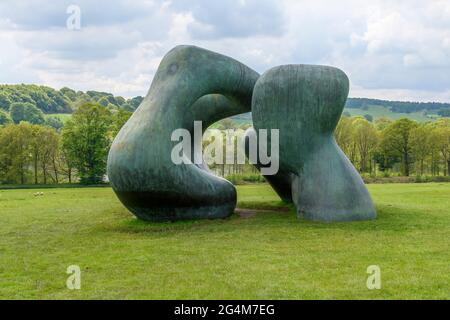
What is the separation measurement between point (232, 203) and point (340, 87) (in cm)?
509

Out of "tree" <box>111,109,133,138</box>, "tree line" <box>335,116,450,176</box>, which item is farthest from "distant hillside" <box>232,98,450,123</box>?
"tree" <box>111,109,133,138</box>

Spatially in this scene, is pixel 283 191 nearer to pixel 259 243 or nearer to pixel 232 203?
pixel 232 203

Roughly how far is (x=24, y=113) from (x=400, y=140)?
51.2 metres

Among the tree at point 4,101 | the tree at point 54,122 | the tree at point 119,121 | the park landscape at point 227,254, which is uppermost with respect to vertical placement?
the tree at point 4,101

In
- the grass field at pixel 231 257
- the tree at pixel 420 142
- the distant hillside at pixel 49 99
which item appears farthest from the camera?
the distant hillside at pixel 49 99

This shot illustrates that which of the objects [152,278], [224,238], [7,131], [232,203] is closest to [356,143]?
[7,131]

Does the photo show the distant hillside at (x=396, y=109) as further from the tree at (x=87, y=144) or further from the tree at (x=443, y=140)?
the tree at (x=87, y=144)

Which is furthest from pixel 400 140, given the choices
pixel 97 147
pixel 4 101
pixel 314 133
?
pixel 4 101

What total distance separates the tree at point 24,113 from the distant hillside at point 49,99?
4.43 meters

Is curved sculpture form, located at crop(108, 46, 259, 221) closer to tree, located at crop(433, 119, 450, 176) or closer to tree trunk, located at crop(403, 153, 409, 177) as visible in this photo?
tree trunk, located at crop(403, 153, 409, 177)

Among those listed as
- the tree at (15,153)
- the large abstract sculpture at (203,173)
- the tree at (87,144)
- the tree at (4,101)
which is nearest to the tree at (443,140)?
the tree at (87,144)

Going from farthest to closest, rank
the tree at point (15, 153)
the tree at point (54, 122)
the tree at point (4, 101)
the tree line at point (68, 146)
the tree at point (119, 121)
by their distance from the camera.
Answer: the tree at point (4, 101)
the tree at point (54, 122)
the tree at point (119, 121)
the tree at point (15, 153)
the tree line at point (68, 146)

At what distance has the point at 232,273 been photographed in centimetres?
897

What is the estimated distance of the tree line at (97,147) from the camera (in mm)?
43844
